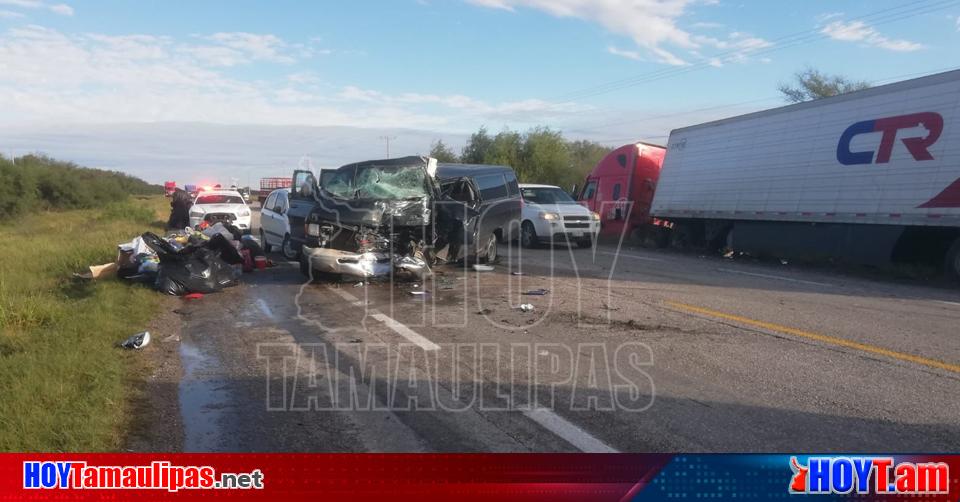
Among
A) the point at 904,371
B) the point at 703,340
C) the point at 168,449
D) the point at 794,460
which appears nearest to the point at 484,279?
the point at 703,340

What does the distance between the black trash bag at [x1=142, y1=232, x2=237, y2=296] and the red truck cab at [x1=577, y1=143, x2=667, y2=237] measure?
1416cm

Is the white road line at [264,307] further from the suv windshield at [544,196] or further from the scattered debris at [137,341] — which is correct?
the suv windshield at [544,196]

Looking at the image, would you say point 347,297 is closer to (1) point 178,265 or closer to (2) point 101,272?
(1) point 178,265

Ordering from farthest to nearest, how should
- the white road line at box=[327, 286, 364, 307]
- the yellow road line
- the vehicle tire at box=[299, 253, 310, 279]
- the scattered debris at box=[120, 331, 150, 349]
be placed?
the vehicle tire at box=[299, 253, 310, 279], the white road line at box=[327, 286, 364, 307], the scattered debris at box=[120, 331, 150, 349], the yellow road line

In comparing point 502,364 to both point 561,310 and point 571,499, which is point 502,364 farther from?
point 571,499

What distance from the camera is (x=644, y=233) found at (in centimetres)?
2250

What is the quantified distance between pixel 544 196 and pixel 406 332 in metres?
12.9

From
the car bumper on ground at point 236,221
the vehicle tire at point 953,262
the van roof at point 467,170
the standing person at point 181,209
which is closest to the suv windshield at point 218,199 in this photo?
the car bumper on ground at point 236,221

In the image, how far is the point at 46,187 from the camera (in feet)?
161

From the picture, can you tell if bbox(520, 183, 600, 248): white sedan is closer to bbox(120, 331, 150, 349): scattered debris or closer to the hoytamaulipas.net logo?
bbox(120, 331, 150, 349): scattered debris

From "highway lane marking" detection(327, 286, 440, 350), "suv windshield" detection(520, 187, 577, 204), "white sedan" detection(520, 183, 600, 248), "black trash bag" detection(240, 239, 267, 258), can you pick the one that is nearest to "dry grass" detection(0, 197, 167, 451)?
"highway lane marking" detection(327, 286, 440, 350)

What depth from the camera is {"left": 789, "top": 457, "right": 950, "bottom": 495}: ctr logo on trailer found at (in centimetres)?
282

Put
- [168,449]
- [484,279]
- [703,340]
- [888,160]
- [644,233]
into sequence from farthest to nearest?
[644,233] → [888,160] → [484,279] → [703,340] → [168,449]

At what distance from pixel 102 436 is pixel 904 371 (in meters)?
6.10
